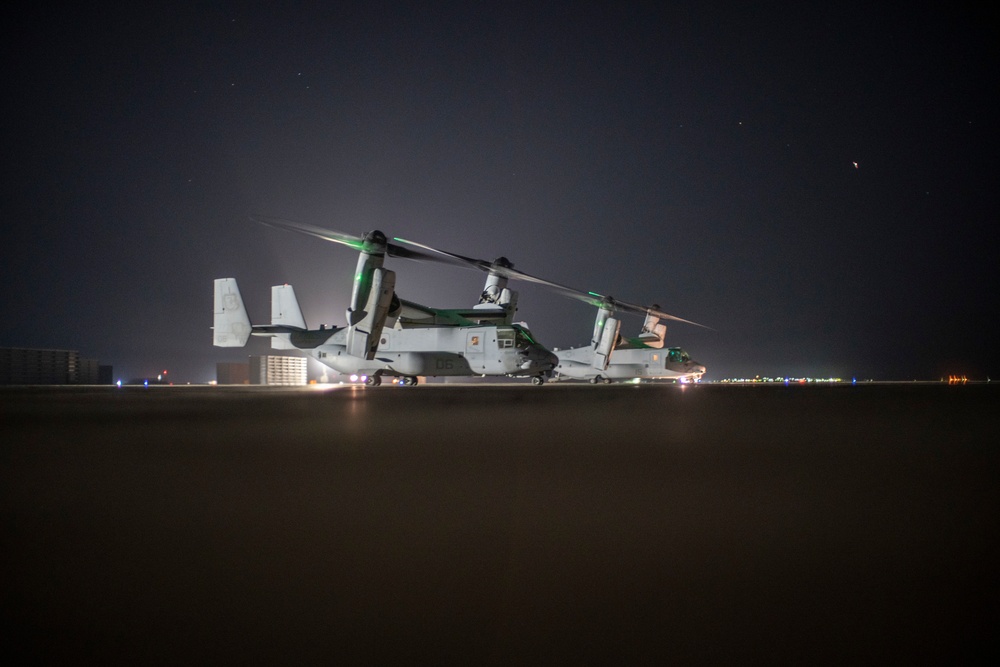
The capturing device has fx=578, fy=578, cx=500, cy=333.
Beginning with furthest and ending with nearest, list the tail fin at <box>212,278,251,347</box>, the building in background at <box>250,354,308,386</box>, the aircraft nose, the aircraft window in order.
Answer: the building in background at <box>250,354,308,386</box> < the tail fin at <box>212,278,251,347</box> < the aircraft nose < the aircraft window

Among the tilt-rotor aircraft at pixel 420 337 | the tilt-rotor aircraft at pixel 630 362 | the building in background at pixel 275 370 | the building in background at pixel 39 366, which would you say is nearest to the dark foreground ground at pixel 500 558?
the tilt-rotor aircraft at pixel 420 337

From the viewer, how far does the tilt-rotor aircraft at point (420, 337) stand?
22.6 meters

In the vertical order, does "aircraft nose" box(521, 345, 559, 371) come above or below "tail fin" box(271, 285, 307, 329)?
below

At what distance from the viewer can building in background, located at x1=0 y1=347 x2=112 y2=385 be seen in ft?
114

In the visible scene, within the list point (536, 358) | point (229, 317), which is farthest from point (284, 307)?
point (536, 358)

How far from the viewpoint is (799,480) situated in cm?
294

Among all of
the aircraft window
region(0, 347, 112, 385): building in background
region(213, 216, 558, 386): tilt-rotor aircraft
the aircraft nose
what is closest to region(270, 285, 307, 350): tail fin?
region(213, 216, 558, 386): tilt-rotor aircraft

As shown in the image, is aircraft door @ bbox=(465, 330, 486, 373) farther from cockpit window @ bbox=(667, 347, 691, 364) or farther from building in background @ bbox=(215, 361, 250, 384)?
building in background @ bbox=(215, 361, 250, 384)

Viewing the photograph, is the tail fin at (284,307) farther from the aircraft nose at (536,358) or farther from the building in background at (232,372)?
the building in background at (232,372)

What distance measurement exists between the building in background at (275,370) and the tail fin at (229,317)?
3292 cm

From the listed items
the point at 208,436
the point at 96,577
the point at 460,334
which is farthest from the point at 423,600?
the point at 460,334

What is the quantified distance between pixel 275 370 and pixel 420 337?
39.6 m

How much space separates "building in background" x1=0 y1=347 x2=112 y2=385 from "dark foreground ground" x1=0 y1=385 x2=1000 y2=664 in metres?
40.8

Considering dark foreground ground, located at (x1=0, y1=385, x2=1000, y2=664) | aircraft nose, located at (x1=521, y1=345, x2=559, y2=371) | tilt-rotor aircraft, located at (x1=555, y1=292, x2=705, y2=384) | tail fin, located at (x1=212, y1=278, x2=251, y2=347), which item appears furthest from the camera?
tilt-rotor aircraft, located at (x1=555, y1=292, x2=705, y2=384)
